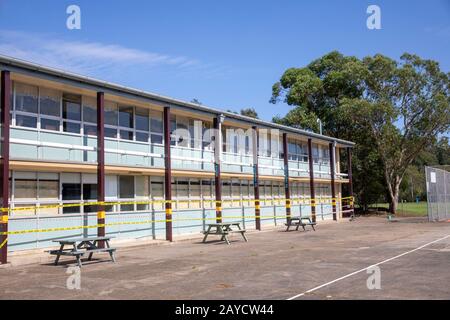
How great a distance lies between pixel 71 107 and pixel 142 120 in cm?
357

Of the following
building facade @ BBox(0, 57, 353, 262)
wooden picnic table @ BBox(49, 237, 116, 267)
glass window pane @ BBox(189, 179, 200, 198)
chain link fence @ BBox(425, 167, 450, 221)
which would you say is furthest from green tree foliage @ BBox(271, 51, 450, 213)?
wooden picnic table @ BBox(49, 237, 116, 267)

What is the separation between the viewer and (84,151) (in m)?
17.2

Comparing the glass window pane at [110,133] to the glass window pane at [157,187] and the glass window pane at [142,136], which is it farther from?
the glass window pane at [157,187]

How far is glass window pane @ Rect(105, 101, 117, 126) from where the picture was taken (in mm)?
18781

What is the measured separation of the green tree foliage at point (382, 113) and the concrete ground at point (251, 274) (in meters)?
24.5

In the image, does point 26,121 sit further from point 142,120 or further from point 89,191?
point 142,120

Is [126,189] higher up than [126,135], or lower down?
lower down

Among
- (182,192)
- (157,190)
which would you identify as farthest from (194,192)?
(157,190)

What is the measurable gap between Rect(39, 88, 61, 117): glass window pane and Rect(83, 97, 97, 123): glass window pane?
1145mm

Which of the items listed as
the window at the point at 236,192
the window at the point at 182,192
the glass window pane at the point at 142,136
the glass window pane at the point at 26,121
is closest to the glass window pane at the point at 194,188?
the window at the point at 182,192

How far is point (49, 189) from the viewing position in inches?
639

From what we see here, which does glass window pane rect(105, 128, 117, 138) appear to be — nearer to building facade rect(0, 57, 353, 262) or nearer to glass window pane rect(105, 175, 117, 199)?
building facade rect(0, 57, 353, 262)

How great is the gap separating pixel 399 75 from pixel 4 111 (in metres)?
33.6
